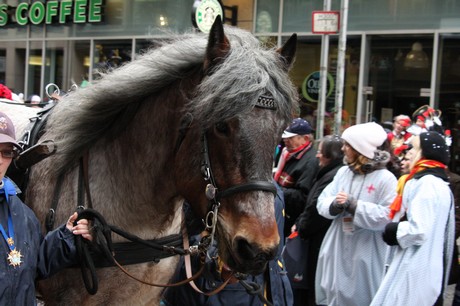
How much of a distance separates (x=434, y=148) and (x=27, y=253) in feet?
10.5

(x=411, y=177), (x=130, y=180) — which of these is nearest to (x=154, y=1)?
(x=411, y=177)

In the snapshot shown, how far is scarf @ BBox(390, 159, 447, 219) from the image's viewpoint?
14.7ft

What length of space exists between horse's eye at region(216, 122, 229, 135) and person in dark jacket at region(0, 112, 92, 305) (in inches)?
32.0

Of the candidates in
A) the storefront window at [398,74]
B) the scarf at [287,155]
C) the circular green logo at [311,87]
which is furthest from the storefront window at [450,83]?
the scarf at [287,155]

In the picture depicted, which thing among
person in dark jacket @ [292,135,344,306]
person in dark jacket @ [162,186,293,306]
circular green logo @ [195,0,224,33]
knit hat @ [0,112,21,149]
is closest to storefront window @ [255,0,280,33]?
circular green logo @ [195,0,224,33]

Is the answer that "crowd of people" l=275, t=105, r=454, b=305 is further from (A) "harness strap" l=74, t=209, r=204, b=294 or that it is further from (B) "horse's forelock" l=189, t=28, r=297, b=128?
(A) "harness strap" l=74, t=209, r=204, b=294

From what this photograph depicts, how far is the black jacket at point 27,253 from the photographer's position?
241 cm

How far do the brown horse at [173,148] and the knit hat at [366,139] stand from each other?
7.85ft

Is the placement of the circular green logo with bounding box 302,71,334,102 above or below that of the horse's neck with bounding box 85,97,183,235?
above

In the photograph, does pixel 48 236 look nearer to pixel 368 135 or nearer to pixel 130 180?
pixel 130 180

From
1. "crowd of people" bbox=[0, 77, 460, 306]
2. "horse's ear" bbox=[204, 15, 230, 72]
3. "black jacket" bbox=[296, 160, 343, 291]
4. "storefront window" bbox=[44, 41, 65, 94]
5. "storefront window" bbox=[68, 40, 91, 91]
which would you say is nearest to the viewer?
"horse's ear" bbox=[204, 15, 230, 72]

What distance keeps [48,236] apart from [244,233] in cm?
99

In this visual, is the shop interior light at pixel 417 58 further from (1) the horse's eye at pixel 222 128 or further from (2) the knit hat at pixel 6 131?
(2) the knit hat at pixel 6 131

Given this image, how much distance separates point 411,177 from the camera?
4562 millimetres
